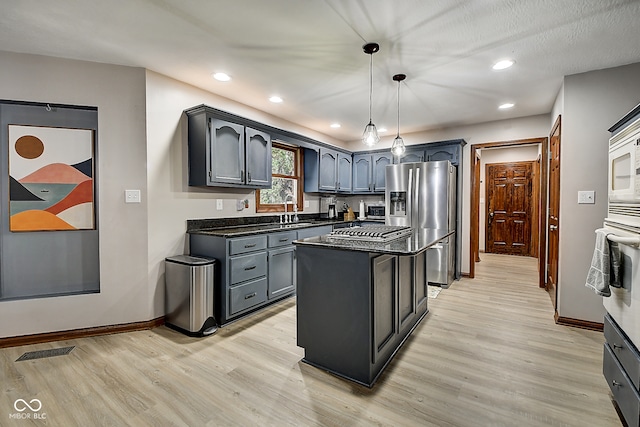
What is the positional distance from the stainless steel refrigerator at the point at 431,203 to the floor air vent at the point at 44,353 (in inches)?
156

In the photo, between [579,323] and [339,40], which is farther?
[579,323]

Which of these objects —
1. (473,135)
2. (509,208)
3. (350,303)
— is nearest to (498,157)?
(509,208)

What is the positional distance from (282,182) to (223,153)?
1.46m

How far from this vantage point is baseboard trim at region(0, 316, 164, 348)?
2.43 meters

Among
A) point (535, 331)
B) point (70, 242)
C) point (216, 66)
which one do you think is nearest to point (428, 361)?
point (535, 331)

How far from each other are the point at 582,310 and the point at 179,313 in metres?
3.89

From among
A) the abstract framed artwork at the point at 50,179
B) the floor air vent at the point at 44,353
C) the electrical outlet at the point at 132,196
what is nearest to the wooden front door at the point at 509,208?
the electrical outlet at the point at 132,196

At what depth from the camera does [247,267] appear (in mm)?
3025

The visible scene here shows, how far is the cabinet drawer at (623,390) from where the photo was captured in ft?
4.52

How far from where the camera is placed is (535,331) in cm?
276

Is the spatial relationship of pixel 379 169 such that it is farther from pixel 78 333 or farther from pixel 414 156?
pixel 78 333

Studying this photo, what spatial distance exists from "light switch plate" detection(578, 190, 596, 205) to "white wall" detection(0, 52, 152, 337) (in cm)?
422

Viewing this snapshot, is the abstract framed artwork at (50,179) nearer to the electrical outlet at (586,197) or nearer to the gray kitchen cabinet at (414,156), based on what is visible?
the gray kitchen cabinet at (414,156)

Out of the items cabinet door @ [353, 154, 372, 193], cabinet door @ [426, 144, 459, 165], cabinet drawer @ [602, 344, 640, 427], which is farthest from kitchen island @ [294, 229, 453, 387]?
cabinet door @ [353, 154, 372, 193]
